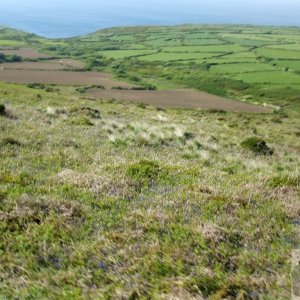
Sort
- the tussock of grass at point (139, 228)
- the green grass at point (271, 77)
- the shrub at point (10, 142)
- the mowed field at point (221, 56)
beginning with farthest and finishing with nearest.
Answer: the mowed field at point (221, 56) < the green grass at point (271, 77) < the shrub at point (10, 142) < the tussock of grass at point (139, 228)

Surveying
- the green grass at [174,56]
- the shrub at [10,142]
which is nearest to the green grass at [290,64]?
the green grass at [174,56]

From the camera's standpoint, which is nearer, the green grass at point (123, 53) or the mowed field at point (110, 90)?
the mowed field at point (110, 90)

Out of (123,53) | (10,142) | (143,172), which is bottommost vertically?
(143,172)

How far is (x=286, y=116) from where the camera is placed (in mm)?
56156

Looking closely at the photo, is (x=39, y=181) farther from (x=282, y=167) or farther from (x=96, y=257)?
(x=282, y=167)

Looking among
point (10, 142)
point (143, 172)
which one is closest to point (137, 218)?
point (143, 172)

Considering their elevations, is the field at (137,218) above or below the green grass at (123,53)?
below

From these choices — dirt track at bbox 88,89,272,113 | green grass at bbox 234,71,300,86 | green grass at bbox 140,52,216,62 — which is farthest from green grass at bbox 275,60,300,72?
dirt track at bbox 88,89,272,113

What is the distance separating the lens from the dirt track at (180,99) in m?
59.3

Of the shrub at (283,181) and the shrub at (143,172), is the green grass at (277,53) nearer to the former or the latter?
the shrub at (283,181)

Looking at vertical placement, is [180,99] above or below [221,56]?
below

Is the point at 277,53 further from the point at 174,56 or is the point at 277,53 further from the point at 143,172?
the point at 143,172

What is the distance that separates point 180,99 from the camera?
213 feet

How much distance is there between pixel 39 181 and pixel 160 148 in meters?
7.55
